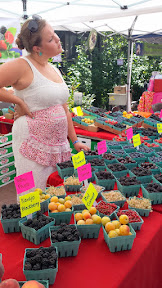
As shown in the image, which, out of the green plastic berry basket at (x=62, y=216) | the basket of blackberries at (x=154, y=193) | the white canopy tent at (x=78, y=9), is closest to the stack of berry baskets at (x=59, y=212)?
the green plastic berry basket at (x=62, y=216)

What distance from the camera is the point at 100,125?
154 inches

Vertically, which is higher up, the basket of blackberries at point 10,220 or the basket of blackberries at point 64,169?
the basket of blackberries at point 10,220

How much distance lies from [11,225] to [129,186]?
838 millimetres

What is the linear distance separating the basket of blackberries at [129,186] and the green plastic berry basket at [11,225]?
2.50ft

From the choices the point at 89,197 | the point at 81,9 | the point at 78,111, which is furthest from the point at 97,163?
the point at 81,9

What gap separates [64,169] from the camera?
232cm

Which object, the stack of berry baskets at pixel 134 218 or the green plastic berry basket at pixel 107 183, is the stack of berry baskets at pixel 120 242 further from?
the green plastic berry basket at pixel 107 183

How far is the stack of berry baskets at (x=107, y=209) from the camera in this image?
5.25 ft

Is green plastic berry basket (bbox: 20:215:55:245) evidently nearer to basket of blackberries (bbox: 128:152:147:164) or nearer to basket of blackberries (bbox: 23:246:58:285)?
basket of blackberries (bbox: 23:246:58:285)

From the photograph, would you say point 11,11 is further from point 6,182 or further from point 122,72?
point 122,72

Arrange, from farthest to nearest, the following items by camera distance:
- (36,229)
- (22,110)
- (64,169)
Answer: (64,169), (22,110), (36,229)

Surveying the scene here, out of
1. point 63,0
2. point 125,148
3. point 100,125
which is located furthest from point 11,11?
point 125,148

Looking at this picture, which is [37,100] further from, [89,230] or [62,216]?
[89,230]

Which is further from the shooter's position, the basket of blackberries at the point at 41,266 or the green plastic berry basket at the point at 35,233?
the green plastic berry basket at the point at 35,233
